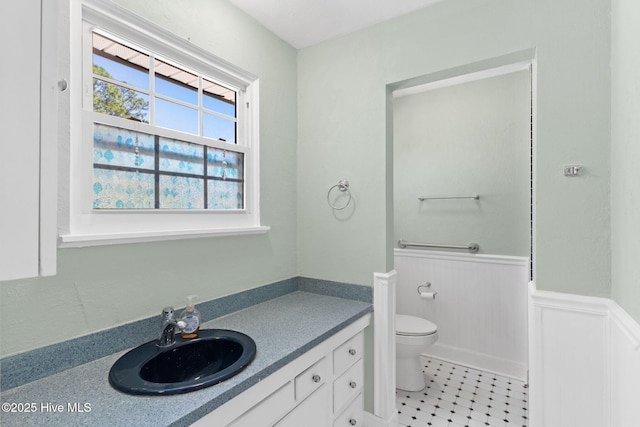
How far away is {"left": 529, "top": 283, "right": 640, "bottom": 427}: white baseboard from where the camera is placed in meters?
1.25

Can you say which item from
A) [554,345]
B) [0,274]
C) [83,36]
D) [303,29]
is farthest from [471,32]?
[0,274]

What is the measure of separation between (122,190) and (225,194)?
55 centimetres

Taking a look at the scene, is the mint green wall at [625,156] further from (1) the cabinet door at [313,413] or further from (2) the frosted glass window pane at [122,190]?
(2) the frosted glass window pane at [122,190]

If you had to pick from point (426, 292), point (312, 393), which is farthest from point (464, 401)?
point (312, 393)

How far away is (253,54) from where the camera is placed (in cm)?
188

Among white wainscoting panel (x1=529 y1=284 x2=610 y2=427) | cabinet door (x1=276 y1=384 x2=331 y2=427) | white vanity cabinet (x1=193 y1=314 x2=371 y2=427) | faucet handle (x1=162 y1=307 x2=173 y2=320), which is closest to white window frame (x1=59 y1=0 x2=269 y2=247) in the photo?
faucet handle (x1=162 y1=307 x2=173 y2=320)

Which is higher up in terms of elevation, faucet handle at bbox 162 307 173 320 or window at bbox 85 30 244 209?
window at bbox 85 30 244 209

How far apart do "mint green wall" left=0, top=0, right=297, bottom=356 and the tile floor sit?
1.30 meters

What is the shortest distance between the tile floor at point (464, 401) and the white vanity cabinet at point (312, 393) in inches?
20.0

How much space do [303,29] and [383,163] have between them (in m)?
1.03

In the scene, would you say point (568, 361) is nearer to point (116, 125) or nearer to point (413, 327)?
point (413, 327)

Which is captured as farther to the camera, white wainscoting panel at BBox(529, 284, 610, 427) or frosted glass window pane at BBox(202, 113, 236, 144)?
frosted glass window pane at BBox(202, 113, 236, 144)

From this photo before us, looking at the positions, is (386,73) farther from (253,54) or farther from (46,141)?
(46,141)

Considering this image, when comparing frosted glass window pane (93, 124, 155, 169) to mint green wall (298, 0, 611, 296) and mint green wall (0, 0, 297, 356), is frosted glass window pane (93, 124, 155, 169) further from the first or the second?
mint green wall (298, 0, 611, 296)
